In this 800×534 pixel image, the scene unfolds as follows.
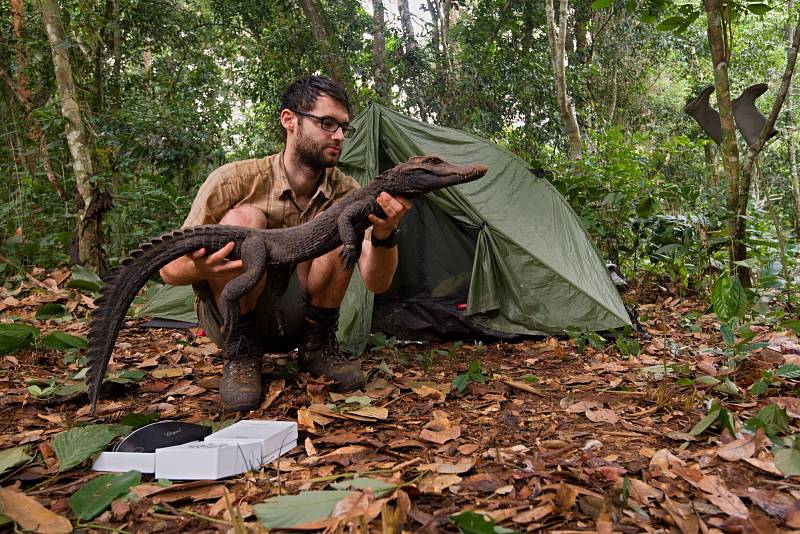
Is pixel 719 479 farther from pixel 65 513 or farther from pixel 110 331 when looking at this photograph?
pixel 110 331

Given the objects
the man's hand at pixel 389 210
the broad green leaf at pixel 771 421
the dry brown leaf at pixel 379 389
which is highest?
the man's hand at pixel 389 210

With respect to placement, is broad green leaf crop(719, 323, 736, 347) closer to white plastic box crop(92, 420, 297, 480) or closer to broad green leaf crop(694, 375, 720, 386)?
broad green leaf crop(694, 375, 720, 386)

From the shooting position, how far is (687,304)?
475cm

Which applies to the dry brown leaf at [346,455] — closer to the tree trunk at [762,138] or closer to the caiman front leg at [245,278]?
the caiman front leg at [245,278]

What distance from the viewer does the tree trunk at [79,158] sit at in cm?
496

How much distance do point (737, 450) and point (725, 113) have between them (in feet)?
9.35

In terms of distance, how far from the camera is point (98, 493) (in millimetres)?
1667

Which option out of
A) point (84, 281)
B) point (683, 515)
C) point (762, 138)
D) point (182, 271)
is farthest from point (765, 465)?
point (84, 281)

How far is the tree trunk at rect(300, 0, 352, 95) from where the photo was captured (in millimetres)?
7660

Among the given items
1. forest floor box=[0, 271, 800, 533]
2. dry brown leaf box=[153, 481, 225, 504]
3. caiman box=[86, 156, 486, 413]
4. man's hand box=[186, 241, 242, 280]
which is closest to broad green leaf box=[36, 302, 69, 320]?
forest floor box=[0, 271, 800, 533]

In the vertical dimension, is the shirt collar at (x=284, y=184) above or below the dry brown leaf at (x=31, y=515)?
above

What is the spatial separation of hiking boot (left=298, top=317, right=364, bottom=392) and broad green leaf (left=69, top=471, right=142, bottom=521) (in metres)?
1.14

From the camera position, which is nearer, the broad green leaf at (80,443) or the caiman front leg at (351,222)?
the broad green leaf at (80,443)

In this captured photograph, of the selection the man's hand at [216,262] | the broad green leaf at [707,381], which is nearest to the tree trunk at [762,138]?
the broad green leaf at [707,381]
